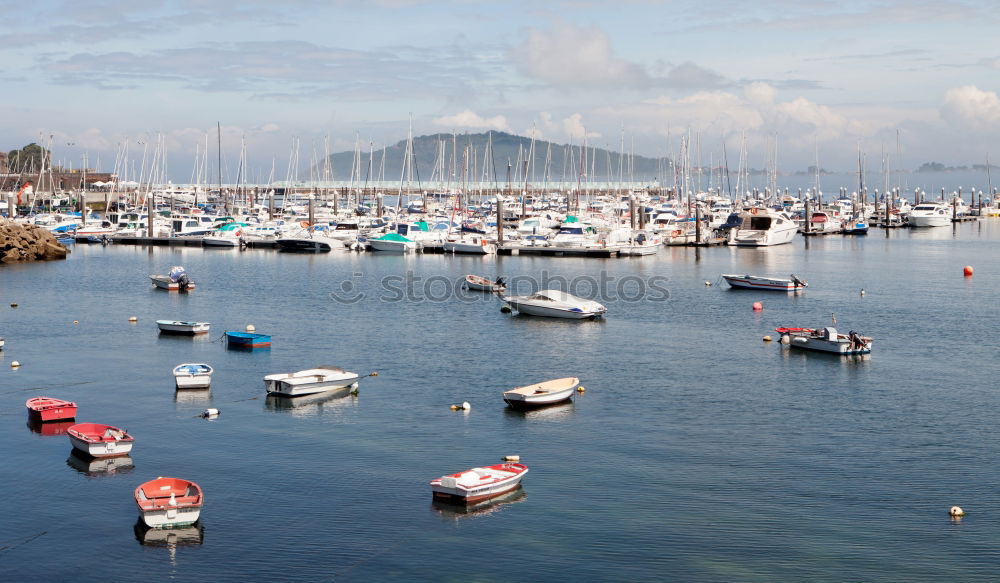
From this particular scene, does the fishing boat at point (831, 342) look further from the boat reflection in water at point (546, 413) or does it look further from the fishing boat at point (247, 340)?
the fishing boat at point (247, 340)

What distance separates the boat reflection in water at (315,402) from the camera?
39.7m

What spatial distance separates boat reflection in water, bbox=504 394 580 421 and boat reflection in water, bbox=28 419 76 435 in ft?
52.0

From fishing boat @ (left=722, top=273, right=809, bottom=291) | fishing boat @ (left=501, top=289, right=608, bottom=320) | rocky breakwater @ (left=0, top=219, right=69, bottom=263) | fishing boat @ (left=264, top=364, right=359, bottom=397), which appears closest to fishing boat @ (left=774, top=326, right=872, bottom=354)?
fishing boat @ (left=501, top=289, right=608, bottom=320)

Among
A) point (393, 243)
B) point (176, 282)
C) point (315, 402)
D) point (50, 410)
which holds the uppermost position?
point (393, 243)

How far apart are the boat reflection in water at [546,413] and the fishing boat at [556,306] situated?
23.0m

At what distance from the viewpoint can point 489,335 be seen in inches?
2287

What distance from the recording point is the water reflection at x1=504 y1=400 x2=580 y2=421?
38.6m

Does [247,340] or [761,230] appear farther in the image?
[761,230]

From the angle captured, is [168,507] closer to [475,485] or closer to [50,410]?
[475,485]

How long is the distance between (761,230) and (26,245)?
8078 cm

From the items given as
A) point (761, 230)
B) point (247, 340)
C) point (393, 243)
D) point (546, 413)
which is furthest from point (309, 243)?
point (546, 413)

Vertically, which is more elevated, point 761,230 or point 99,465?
point 761,230

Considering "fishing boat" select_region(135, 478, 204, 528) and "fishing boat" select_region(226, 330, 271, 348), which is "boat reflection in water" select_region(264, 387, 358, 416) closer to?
"fishing boat" select_region(226, 330, 271, 348)

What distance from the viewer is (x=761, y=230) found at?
121 m
